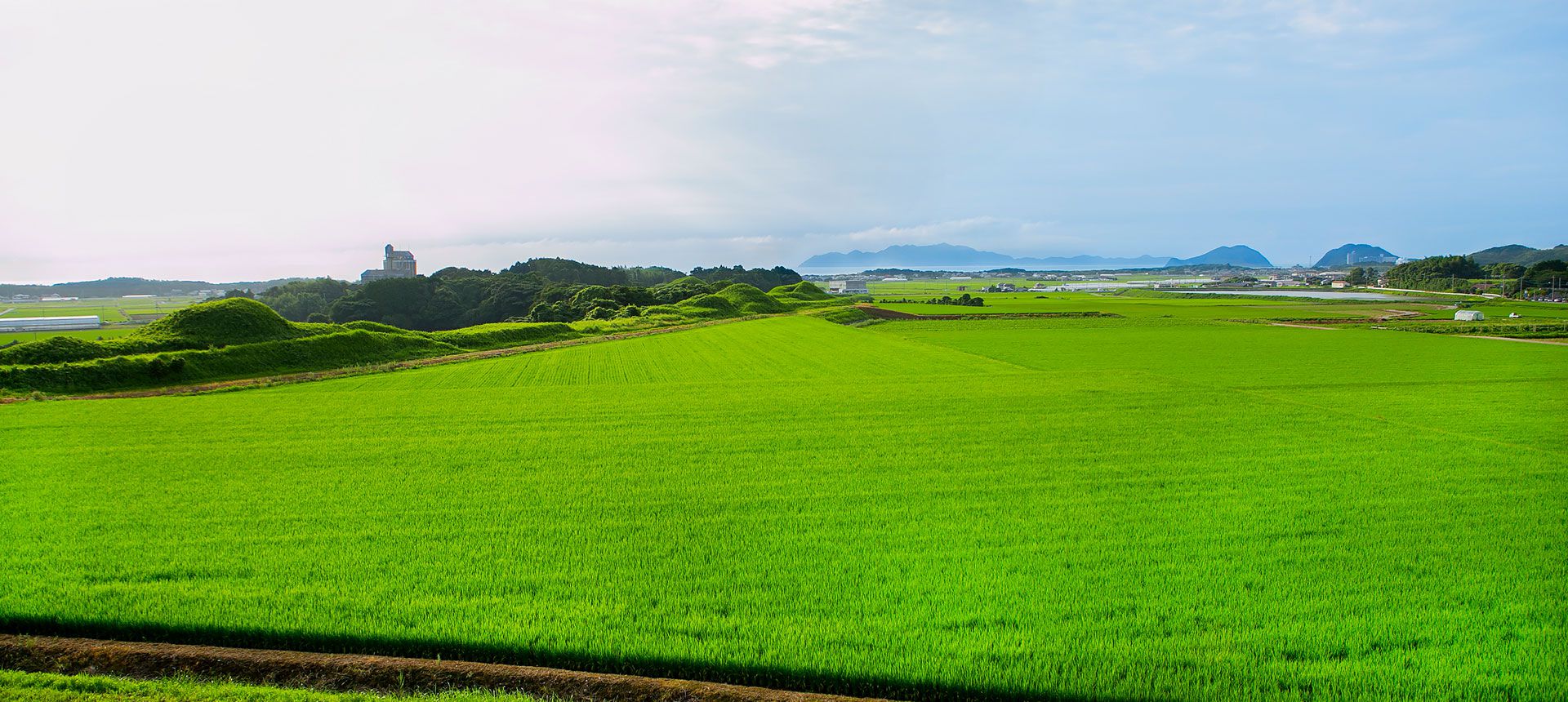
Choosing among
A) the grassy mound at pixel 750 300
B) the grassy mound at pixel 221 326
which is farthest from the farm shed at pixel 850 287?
the grassy mound at pixel 221 326

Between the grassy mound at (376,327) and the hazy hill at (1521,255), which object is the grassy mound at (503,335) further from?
the hazy hill at (1521,255)

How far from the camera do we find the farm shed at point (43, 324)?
37.8 meters

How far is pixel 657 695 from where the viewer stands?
19.8 feet

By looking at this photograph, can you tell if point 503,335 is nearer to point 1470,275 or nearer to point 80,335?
point 80,335

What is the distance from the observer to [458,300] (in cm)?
7712

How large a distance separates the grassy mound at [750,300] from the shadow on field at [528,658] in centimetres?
5849

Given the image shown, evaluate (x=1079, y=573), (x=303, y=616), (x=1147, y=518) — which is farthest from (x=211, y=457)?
(x=1147, y=518)

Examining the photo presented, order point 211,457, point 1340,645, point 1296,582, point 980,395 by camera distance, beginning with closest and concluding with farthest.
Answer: point 1340,645
point 1296,582
point 211,457
point 980,395

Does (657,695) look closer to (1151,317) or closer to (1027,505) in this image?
(1027,505)

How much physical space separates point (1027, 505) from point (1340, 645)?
Result: 431 cm

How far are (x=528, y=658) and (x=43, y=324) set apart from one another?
48.3m

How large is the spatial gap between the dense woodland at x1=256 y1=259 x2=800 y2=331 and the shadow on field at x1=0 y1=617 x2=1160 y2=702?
52.4 m

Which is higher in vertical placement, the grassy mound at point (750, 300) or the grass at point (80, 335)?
the grassy mound at point (750, 300)

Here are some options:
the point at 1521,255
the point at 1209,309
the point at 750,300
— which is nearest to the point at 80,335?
the point at 750,300
